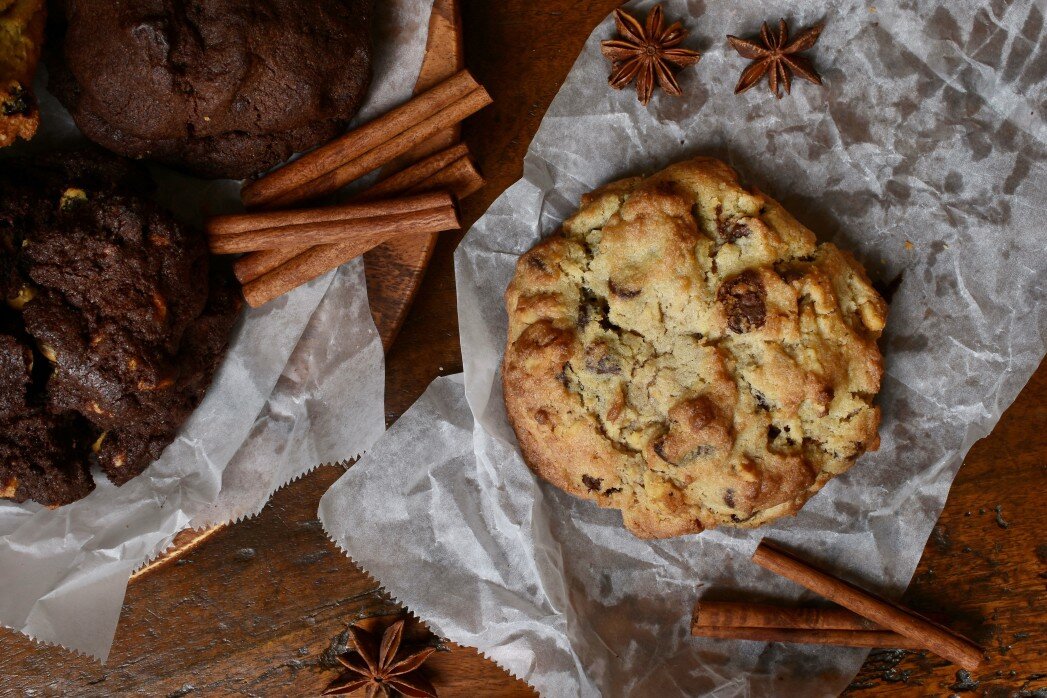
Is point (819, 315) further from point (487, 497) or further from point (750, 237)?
point (487, 497)

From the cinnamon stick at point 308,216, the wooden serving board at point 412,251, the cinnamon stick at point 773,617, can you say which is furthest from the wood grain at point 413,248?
the cinnamon stick at point 773,617

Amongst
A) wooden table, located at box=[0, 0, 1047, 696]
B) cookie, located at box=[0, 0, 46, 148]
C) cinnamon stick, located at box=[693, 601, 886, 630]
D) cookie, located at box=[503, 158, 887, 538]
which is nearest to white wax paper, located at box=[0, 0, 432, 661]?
wooden table, located at box=[0, 0, 1047, 696]

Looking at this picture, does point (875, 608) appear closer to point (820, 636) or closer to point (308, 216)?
point (820, 636)

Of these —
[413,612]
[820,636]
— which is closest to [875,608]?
[820,636]

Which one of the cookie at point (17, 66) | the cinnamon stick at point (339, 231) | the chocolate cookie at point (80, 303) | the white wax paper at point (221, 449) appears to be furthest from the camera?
the white wax paper at point (221, 449)

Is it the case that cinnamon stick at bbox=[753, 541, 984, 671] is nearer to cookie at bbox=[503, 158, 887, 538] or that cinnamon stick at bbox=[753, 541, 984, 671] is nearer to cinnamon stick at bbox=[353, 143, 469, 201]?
cookie at bbox=[503, 158, 887, 538]

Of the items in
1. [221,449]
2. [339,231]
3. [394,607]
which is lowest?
[394,607]

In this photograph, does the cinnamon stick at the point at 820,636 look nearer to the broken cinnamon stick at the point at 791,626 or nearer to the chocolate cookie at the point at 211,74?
the broken cinnamon stick at the point at 791,626
